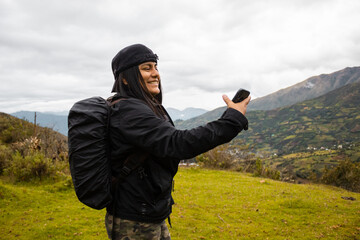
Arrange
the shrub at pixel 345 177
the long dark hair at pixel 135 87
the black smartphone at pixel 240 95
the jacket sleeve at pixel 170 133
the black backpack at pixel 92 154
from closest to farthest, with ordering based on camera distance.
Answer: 1. the jacket sleeve at pixel 170 133
2. the black backpack at pixel 92 154
3. the black smartphone at pixel 240 95
4. the long dark hair at pixel 135 87
5. the shrub at pixel 345 177

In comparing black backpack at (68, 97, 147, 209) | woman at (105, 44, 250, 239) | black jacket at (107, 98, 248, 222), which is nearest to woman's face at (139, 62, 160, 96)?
woman at (105, 44, 250, 239)

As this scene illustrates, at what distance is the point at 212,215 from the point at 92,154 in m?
5.46

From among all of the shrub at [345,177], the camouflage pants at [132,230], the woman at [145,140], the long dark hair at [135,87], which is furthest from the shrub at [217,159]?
the long dark hair at [135,87]

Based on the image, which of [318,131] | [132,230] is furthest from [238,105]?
[318,131]

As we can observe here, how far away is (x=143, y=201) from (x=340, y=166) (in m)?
15.1

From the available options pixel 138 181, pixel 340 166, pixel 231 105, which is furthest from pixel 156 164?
pixel 340 166

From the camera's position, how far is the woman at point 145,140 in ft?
5.63

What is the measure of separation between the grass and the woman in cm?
366

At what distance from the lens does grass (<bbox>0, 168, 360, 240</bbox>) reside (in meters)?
5.27

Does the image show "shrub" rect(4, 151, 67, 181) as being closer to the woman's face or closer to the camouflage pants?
the camouflage pants

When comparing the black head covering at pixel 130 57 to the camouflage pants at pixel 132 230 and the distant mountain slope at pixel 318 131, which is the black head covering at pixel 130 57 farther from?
the distant mountain slope at pixel 318 131

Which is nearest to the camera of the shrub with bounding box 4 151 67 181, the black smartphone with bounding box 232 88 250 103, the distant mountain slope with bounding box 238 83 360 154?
the black smartphone with bounding box 232 88 250 103

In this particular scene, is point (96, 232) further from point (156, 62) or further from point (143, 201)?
point (156, 62)

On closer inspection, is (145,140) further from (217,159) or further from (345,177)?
(345,177)
